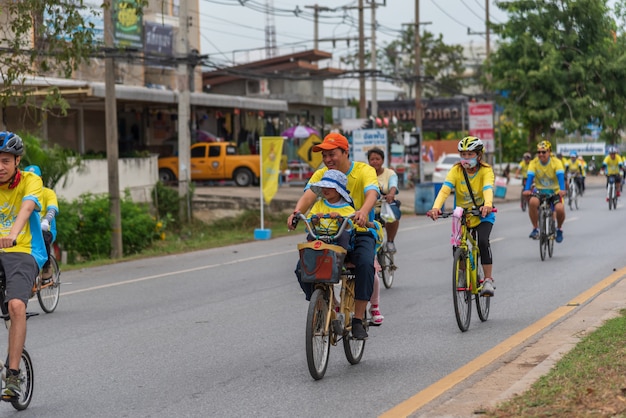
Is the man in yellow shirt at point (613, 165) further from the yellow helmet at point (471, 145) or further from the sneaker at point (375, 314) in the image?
the sneaker at point (375, 314)

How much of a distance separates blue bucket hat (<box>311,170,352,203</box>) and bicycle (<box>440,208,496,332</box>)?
2243mm

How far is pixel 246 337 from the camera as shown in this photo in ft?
33.6

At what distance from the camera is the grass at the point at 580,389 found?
235 inches

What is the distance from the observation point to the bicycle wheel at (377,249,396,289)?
1396 centimetres

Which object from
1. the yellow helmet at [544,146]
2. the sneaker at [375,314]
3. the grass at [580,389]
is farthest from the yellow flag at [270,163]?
the grass at [580,389]

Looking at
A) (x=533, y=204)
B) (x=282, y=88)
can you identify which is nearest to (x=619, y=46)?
(x=282, y=88)

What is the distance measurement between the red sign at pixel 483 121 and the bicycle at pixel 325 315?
3919 centimetres

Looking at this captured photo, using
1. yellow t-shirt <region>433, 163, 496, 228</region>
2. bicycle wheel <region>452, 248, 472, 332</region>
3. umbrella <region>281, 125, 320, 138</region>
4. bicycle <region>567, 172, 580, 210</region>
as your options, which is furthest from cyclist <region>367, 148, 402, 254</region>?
umbrella <region>281, 125, 320, 138</region>

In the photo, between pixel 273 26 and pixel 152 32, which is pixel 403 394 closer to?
pixel 152 32

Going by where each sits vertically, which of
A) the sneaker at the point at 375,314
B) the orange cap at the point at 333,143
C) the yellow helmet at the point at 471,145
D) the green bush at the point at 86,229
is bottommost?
the green bush at the point at 86,229

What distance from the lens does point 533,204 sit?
57.4 ft

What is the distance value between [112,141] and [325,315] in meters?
16.7

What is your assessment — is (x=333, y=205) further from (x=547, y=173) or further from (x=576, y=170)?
(x=576, y=170)

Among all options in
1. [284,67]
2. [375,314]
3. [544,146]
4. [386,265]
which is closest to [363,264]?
[375,314]
